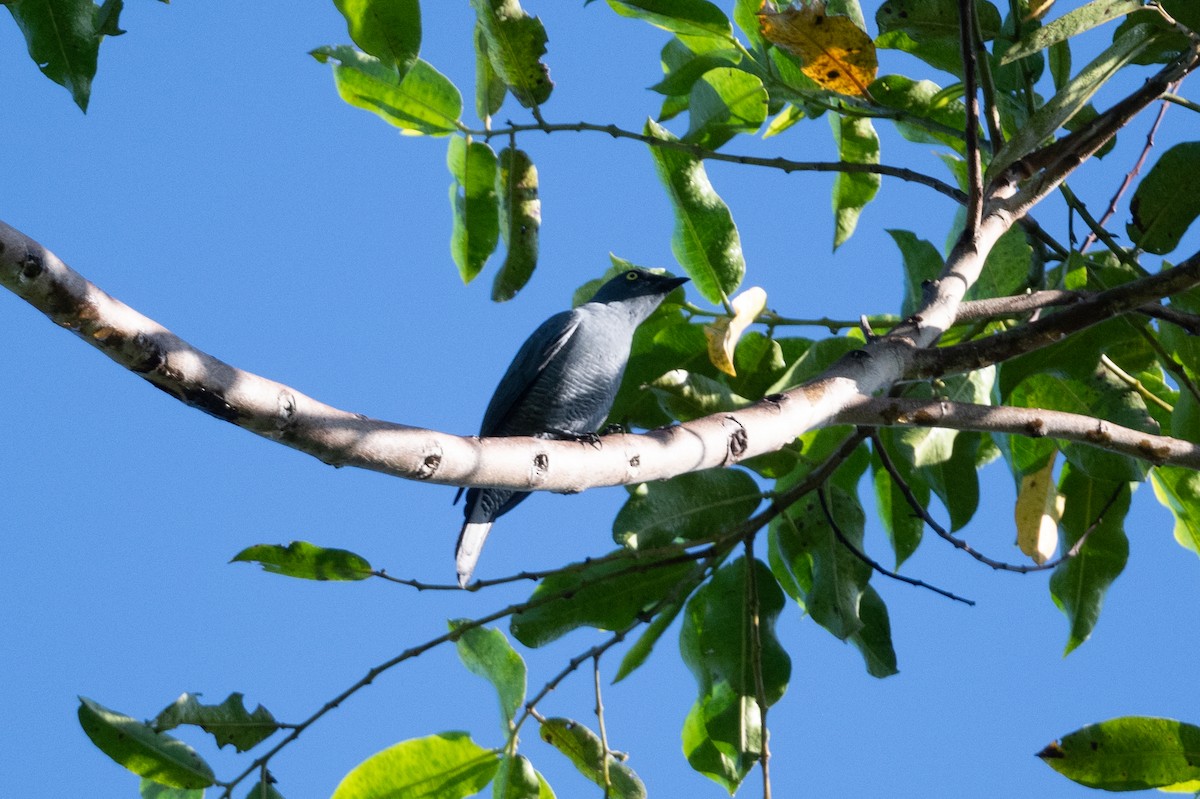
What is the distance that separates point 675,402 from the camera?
291cm

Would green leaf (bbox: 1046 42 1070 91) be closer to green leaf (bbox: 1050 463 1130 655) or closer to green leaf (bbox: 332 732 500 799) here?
green leaf (bbox: 1050 463 1130 655)

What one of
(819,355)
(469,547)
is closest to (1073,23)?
(819,355)

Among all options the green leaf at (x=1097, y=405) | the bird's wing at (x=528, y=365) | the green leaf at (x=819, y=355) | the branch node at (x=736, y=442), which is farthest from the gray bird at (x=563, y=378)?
the branch node at (x=736, y=442)

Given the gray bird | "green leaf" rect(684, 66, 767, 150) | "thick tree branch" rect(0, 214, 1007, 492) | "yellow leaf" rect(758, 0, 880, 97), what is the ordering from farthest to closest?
the gray bird, "green leaf" rect(684, 66, 767, 150), "yellow leaf" rect(758, 0, 880, 97), "thick tree branch" rect(0, 214, 1007, 492)

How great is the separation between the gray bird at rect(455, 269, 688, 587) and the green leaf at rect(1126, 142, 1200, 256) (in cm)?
178

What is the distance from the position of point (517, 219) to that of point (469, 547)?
5.12ft

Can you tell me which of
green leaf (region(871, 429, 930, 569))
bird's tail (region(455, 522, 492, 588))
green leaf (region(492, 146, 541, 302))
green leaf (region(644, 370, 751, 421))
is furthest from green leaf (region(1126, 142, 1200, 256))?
bird's tail (region(455, 522, 492, 588))

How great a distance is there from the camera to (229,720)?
2832mm

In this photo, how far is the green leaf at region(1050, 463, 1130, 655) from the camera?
125 inches

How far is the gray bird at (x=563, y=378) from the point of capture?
14.4ft

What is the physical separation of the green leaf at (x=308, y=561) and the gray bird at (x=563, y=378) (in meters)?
1.30

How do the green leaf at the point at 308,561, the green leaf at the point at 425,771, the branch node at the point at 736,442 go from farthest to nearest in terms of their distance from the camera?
the green leaf at the point at 308,561
the green leaf at the point at 425,771
the branch node at the point at 736,442

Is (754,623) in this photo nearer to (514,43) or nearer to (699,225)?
(699,225)

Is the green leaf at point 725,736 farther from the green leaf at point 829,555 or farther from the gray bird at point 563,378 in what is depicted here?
the gray bird at point 563,378
